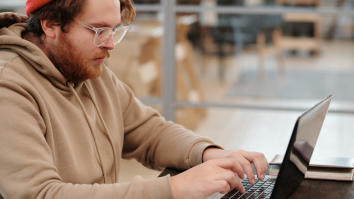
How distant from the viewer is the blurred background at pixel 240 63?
3.63 metres

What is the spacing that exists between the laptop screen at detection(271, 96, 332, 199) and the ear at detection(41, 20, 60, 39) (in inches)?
24.4

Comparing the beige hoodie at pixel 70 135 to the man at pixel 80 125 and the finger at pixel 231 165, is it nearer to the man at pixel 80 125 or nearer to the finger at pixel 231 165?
the man at pixel 80 125

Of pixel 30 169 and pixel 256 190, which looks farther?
pixel 256 190

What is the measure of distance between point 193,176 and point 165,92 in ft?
8.20

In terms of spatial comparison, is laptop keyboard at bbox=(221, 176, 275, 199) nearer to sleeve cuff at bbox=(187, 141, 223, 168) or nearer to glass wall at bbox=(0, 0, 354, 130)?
sleeve cuff at bbox=(187, 141, 223, 168)

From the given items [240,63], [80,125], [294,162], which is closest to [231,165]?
[294,162]

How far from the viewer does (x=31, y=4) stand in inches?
55.0

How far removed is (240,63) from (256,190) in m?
2.50

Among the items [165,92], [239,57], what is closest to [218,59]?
[239,57]

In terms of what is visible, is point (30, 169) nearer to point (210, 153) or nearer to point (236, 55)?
point (210, 153)

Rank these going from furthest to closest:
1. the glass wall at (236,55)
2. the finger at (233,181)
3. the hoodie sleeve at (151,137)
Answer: the glass wall at (236,55)
the hoodie sleeve at (151,137)
the finger at (233,181)

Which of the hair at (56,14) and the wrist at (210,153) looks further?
the wrist at (210,153)

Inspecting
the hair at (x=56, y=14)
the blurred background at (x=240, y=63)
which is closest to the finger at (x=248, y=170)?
the hair at (x=56, y=14)

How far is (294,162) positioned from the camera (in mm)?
1233
